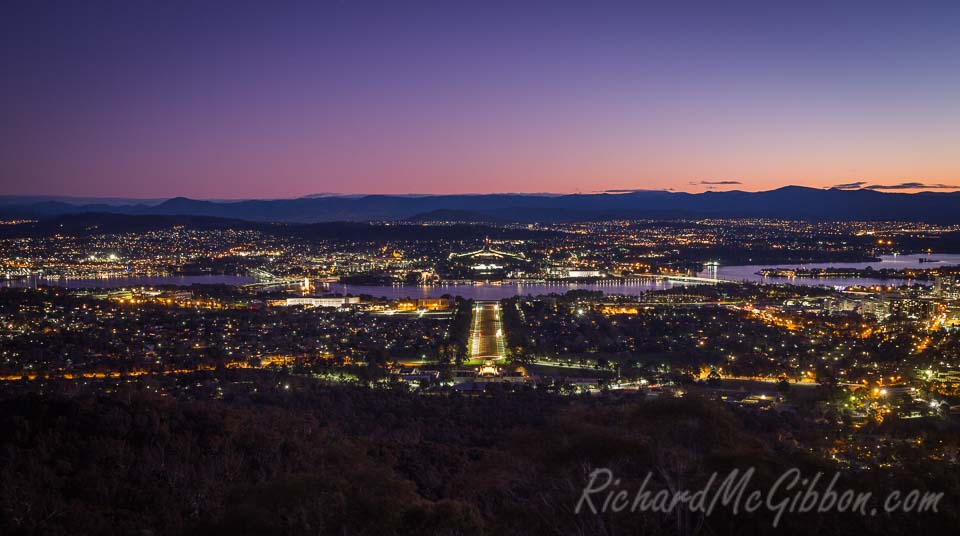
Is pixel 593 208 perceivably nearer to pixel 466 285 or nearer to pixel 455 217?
pixel 455 217

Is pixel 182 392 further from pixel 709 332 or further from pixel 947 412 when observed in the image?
pixel 709 332

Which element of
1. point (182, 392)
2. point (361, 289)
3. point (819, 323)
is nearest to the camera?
point (182, 392)

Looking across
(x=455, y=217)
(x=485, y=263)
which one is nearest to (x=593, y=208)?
(x=455, y=217)

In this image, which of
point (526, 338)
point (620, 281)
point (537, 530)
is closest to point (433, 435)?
point (537, 530)

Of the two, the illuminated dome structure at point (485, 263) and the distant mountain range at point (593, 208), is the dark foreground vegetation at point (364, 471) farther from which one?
the distant mountain range at point (593, 208)

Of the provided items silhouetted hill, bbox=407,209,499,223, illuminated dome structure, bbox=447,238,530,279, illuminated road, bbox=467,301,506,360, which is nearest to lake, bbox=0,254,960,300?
illuminated dome structure, bbox=447,238,530,279

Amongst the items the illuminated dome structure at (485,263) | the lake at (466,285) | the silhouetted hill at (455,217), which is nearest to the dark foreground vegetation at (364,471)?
the lake at (466,285)

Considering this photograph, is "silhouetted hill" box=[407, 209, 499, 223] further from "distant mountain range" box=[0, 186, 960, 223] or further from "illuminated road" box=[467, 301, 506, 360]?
"illuminated road" box=[467, 301, 506, 360]
